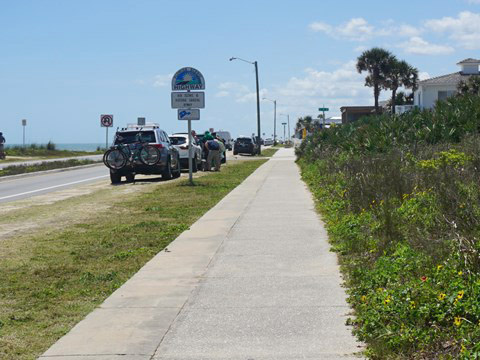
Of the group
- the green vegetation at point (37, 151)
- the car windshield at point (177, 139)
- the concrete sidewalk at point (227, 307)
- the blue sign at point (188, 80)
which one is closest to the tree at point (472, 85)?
the car windshield at point (177, 139)

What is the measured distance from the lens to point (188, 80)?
2527 cm

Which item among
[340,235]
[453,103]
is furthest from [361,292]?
[453,103]

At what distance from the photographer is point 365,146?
22.2 m

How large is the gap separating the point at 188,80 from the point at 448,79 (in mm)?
50872

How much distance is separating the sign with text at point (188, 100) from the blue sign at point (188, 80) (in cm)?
29

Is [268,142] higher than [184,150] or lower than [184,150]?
higher

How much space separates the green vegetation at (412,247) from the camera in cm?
584

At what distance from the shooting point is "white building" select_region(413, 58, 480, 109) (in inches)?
2798

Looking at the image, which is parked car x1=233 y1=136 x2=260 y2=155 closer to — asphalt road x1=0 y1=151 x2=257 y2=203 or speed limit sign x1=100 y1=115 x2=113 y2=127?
speed limit sign x1=100 y1=115 x2=113 y2=127

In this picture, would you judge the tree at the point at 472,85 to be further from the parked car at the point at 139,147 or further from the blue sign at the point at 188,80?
the blue sign at the point at 188,80

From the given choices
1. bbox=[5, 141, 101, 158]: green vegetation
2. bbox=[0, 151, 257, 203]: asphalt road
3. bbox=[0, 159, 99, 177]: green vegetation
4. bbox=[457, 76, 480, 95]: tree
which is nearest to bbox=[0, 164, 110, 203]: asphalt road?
bbox=[0, 151, 257, 203]: asphalt road

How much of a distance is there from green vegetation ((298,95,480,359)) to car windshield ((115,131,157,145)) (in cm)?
1122

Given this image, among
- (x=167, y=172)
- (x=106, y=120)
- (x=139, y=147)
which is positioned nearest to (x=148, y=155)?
(x=139, y=147)

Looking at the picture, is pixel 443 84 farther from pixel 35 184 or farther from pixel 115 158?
pixel 35 184
